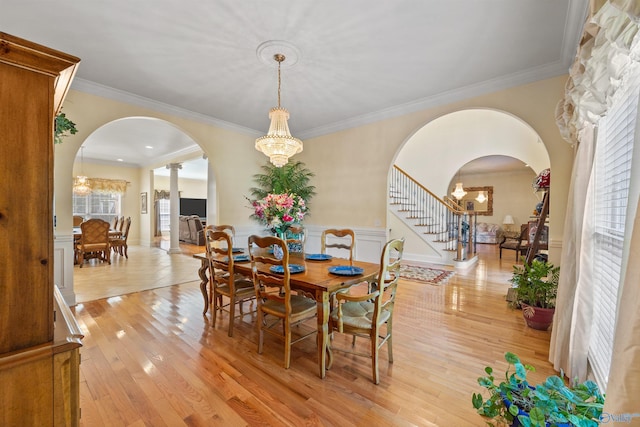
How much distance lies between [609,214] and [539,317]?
1477mm

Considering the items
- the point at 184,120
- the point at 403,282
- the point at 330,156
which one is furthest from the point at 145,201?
the point at 403,282

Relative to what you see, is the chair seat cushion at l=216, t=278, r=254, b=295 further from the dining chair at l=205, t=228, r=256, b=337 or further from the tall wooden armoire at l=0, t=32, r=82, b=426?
the tall wooden armoire at l=0, t=32, r=82, b=426

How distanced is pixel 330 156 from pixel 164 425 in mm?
4373

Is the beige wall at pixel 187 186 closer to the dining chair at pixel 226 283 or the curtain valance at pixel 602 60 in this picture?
the dining chair at pixel 226 283

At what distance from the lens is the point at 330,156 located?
5039mm

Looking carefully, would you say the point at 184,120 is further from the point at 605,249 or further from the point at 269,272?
the point at 605,249

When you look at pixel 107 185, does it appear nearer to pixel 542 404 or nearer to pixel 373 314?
pixel 373 314

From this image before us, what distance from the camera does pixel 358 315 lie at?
6.79 ft

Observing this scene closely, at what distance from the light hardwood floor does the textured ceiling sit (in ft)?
9.24

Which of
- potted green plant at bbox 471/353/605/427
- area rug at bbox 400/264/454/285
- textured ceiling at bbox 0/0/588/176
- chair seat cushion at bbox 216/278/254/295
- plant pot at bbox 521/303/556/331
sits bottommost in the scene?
area rug at bbox 400/264/454/285

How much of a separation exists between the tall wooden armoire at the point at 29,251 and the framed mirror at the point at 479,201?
11380 mm

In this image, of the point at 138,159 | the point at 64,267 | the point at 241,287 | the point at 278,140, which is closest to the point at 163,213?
the point at 138,159

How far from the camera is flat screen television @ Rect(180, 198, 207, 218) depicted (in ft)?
38.1

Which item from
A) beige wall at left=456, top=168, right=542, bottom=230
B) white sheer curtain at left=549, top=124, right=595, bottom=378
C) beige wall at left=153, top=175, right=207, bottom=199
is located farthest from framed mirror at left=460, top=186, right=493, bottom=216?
beige wall at left=153, top=175, right=207, bottom=199
